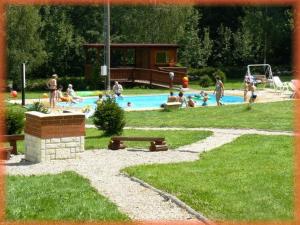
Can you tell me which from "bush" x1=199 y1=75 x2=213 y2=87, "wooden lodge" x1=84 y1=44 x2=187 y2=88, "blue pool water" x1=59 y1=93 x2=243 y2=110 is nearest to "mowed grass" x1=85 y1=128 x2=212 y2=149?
"blue pool water" x1=59 y1=93 x2=243 y2=110

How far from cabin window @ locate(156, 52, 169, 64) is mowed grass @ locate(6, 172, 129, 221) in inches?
1230

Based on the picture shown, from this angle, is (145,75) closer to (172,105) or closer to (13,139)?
(172,105)

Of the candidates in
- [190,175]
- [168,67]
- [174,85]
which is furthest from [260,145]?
[168,67]

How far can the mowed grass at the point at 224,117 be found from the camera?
18.1 meters

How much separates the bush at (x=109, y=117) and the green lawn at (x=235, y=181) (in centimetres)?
416

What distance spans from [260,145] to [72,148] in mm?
4302

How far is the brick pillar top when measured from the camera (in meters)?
12.1

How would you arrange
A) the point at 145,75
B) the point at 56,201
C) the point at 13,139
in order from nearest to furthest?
the point at 56,201
the point at 13,139
the point at 145,75

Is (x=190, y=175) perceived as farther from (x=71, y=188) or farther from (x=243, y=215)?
(x=243, y=215)

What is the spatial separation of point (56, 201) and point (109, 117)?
8313 millimetres

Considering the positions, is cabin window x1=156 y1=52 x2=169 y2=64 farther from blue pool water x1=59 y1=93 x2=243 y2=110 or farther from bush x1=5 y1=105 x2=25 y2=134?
bush x1=5 y1=105 x2=25 y2=134

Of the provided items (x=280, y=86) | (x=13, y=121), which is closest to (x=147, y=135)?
(x=13, y=121)

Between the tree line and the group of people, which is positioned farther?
the tree line

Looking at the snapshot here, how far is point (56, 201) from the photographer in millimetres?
8070
